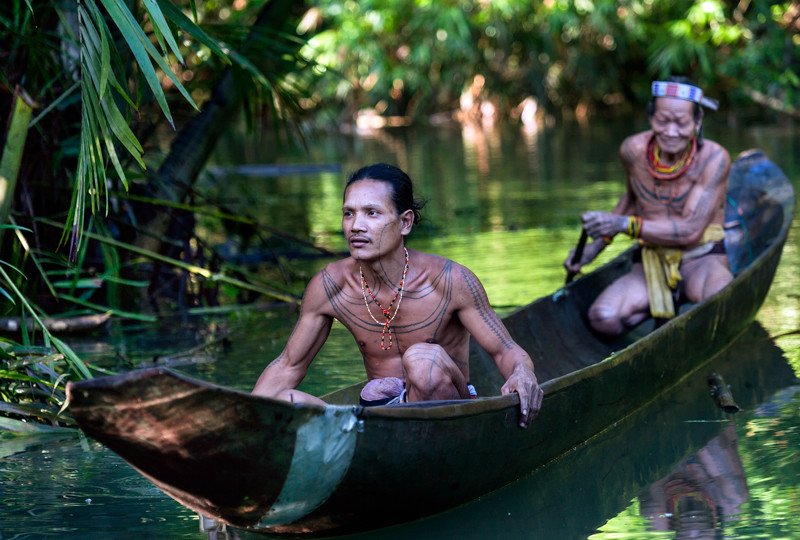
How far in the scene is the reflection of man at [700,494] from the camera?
3738 mm

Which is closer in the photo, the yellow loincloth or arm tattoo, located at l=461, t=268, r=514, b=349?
arm tattoo, located at l=461, t=268, r=514, b=349

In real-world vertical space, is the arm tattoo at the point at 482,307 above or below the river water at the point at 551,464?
above

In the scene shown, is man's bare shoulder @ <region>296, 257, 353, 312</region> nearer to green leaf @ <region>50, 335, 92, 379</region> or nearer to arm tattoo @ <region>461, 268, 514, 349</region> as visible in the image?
arm tattoo @ <region>461, 268, 514, 349</region>

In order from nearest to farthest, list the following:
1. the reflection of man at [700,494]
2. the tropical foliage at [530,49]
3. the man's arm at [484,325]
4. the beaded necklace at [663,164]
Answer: the reflection of man at [700,494] → the man's arm at [484,325] → the beaded necklace at [663,164] → the tropical foliage at [530,49]

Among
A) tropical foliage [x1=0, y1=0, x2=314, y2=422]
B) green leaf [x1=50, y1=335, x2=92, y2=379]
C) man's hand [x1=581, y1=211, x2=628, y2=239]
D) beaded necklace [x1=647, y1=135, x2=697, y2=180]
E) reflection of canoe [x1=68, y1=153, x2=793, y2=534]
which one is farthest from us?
beaded necklace [x1=647, y1=135, x2=697, y2=180]

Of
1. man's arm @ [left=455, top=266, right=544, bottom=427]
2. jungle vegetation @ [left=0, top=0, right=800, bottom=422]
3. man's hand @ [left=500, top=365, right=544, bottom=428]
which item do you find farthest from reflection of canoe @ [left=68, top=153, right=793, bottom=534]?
jungle vegetation @ [left=0, top=0, right=800, bottom=422]

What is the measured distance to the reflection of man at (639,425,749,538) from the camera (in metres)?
3.74

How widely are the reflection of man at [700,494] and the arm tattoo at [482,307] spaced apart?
0.71m

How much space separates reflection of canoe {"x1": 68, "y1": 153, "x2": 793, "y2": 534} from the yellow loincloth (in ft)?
3.84

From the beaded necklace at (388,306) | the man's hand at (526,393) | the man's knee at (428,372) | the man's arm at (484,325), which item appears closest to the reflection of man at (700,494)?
the man's hand at (526,393)

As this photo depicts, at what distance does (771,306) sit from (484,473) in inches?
135

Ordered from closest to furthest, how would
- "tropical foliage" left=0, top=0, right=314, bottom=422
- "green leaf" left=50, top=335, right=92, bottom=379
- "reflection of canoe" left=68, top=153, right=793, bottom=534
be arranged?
"reflection of canoe" left=68, top=153, right=793, bottom=534 < "tropical foliage" left=0, top=0, right=314, bottom=422 < "green leaf" left=50, top=335, right=92, bottom=379

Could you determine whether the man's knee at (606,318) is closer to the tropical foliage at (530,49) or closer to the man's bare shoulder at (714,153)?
the man's bare shoulder at (714,153)

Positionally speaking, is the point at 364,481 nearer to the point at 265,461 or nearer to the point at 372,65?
the point at 265,461
